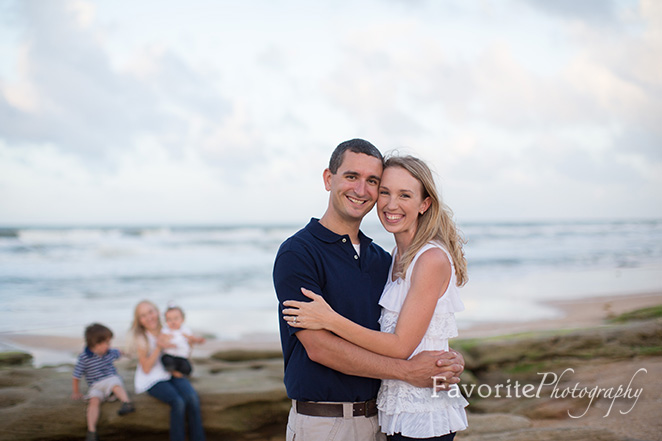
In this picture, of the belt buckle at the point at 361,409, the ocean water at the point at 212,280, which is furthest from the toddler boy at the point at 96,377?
the ocean water at the point at 212,280

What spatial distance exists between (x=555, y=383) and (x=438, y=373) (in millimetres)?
4962

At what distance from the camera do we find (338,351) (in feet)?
8.76

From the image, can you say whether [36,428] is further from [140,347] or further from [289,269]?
[289,269]

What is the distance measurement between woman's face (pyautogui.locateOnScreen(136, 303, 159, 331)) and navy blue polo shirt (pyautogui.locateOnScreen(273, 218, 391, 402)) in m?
3.45

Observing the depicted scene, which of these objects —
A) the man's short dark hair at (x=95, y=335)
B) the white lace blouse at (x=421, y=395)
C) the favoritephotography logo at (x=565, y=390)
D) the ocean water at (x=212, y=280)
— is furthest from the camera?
the ocean water at (x=212, y=280)

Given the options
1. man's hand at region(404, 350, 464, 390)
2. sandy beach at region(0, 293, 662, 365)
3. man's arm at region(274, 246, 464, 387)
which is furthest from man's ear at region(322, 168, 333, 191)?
sandy beach at region(0, 293, 662, 365)

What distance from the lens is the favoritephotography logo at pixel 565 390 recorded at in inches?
235

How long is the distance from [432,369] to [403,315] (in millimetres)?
334

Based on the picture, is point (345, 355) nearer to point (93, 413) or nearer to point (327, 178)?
point (327, 178)

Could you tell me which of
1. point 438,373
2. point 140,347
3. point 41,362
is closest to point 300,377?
point 438,373

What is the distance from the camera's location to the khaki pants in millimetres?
2812

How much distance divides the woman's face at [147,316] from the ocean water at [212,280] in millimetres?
5305

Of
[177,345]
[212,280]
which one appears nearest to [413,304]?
[177,345]

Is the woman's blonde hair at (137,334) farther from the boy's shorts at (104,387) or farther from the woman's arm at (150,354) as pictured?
the boy's shorts at (104,387)
